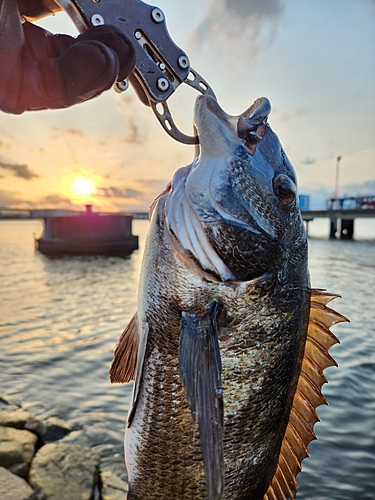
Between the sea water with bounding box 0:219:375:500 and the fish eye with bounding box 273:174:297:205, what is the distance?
419 centimetres

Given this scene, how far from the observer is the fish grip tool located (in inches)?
79.0

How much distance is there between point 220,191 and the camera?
1820mm

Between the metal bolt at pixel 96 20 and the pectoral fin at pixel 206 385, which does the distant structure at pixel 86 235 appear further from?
the pectoral fin at pixel 206 385

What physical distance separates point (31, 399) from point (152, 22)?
6.13 m

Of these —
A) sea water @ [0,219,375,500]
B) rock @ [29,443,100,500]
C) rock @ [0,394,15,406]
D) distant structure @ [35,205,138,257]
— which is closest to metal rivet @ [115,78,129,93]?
rock @ [29,443,100,500]

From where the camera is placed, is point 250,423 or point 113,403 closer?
point 250,423

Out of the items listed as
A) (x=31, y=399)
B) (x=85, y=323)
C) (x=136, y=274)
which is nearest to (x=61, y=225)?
(x=136, y=274)

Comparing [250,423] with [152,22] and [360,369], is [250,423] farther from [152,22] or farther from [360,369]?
[360,369]

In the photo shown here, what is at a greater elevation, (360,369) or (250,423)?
(250,423)

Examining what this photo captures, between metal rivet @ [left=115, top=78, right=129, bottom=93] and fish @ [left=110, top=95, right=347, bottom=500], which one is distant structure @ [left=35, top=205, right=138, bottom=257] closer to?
metal rivet @ [left=115, top=78, right=129, bottom=93]

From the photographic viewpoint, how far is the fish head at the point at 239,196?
5.98ft

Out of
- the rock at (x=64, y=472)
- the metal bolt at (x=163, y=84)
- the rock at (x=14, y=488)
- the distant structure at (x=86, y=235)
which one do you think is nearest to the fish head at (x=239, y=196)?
the metal bolt at (x=163, y=84)

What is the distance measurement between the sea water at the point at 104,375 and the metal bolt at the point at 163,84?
4384mm

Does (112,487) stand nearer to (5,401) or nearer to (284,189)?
(5,401)
